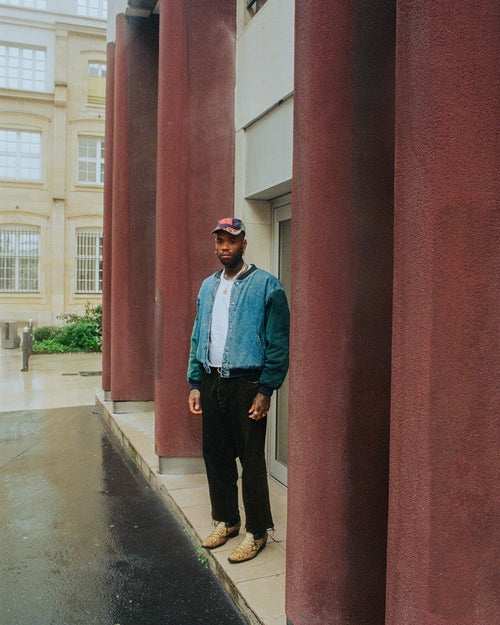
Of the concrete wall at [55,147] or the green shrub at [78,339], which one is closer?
the green shrub at [78,339]

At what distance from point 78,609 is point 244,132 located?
13.6 feet

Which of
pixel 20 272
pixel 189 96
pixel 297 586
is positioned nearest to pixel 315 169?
pixel 297 586

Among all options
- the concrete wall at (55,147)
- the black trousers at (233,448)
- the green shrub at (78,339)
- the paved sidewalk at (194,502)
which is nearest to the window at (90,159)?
the concrete wall at (55,147)

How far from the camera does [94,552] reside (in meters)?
4.52

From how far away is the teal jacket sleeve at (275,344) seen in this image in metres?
3.85

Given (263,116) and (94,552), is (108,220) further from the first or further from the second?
(94,552)

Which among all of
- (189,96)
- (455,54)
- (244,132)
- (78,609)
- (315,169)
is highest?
(189,96)

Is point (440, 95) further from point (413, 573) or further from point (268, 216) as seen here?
point (268, 216)

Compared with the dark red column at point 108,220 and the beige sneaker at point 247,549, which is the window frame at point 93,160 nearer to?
the dark red column at point 108,220

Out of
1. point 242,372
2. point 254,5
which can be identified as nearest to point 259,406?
point 242,372

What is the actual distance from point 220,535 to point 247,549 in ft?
1.10

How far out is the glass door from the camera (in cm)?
556

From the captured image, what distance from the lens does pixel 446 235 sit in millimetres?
2031

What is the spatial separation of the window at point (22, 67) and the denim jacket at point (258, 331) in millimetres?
28069
